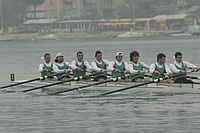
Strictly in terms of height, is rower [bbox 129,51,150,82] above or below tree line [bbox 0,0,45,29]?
below

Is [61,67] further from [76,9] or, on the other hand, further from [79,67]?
[76,9]

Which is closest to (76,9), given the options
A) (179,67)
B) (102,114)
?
(179,67)

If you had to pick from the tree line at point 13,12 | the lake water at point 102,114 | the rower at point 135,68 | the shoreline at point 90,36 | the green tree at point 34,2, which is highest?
the green tree at point 34,2

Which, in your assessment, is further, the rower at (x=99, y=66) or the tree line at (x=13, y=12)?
the tree line at (x=13, y=12)

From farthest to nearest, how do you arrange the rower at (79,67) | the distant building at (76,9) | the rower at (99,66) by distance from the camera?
the distant building at (76,9) → the rower at (79,67) → the rower at (99,66)

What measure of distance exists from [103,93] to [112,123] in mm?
6103

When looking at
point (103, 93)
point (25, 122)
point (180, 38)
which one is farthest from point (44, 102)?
point (180, 38)

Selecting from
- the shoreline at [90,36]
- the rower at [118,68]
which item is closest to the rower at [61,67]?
the rower at [118,68]

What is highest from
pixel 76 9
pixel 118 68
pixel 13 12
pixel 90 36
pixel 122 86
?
pixel 76 9

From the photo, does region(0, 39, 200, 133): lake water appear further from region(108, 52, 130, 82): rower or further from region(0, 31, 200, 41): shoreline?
region(0, 31, 200, 41): shoreline

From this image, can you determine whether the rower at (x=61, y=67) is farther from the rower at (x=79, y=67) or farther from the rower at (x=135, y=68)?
the rower at (x=135, y=68)

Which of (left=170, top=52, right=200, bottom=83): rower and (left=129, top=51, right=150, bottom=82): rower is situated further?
(left=129, top=51, right=150, bottom=82): rower

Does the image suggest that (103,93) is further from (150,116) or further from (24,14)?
(24,14)

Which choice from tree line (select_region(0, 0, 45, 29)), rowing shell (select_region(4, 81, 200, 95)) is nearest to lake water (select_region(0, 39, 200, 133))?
rowing shell (select_region(4, 81, 200, 95))
